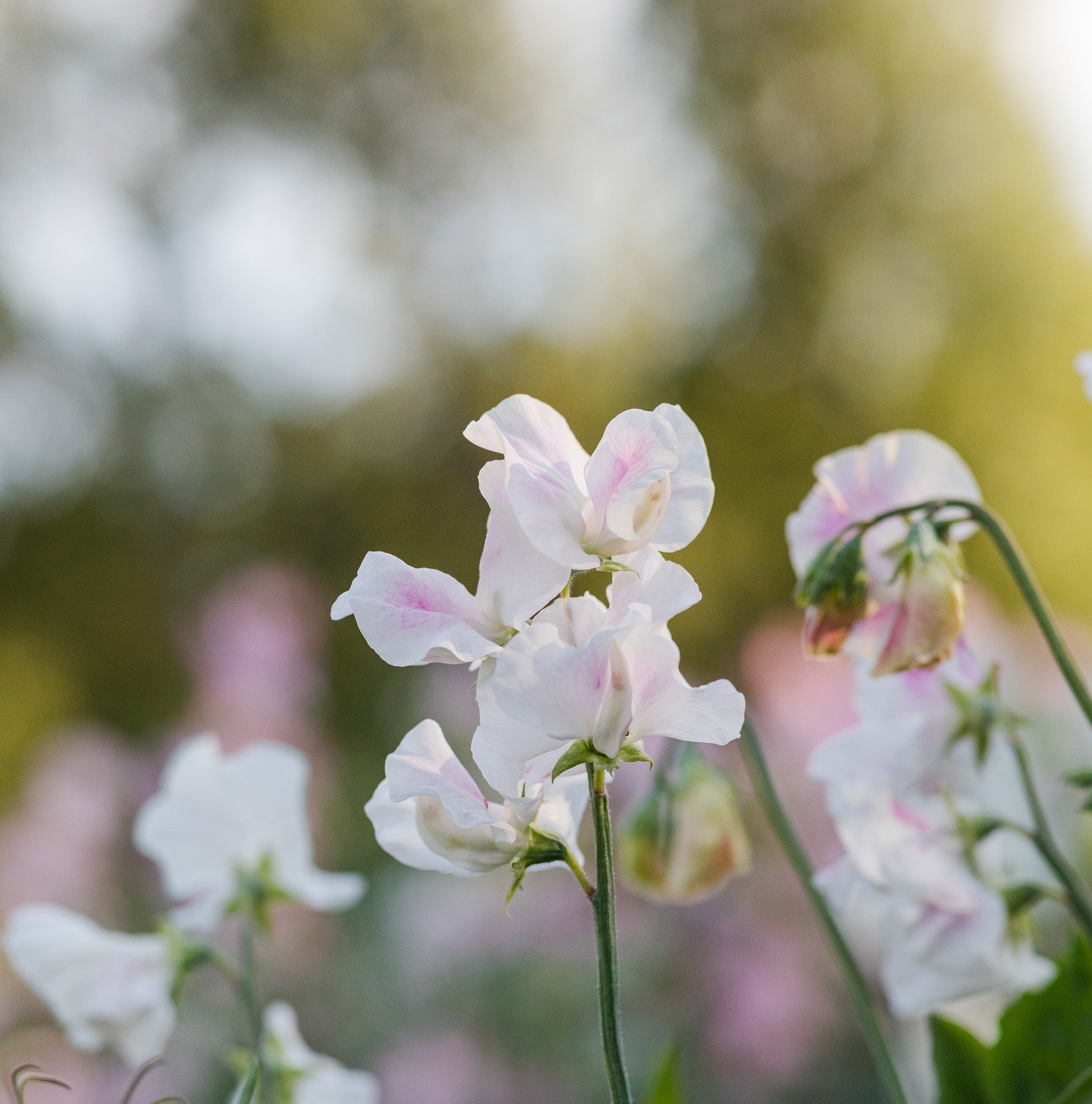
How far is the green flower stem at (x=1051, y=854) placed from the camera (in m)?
0.48

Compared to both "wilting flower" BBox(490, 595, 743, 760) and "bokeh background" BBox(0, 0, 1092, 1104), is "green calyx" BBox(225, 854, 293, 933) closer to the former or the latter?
"wilting flower" BBox(490, 595, 743, 760)

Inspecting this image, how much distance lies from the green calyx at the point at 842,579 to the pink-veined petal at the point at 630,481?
0.17m

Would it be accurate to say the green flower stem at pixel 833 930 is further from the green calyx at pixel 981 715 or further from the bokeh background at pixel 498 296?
the bokeh background at pixel 498 296

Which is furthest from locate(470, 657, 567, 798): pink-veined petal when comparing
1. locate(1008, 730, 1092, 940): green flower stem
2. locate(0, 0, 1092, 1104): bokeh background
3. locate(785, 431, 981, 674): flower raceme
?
Result: locate(0, 0, 1092, 1104): bokeh background

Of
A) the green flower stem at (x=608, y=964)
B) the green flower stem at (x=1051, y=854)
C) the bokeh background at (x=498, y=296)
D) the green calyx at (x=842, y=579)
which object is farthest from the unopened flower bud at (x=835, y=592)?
the bokeh background at (x=498, y=296)

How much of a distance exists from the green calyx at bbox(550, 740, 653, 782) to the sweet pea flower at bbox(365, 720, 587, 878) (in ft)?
0.08

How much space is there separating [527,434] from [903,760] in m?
0.28

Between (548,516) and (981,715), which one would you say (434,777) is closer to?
(548,516)

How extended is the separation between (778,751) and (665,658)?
207 centimetres

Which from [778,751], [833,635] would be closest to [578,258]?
[778,751]

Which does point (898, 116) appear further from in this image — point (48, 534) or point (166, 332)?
point (48, 534)

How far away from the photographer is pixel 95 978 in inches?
22.3

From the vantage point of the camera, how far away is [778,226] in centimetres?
695

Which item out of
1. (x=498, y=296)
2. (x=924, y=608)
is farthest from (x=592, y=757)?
(x=498, y=296)
